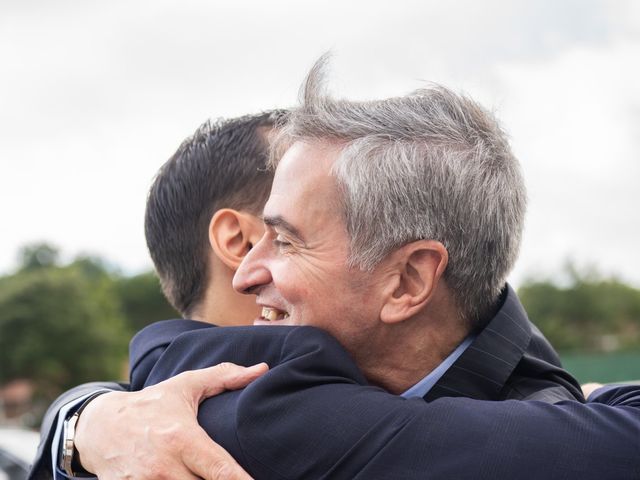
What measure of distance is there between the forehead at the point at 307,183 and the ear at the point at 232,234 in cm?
72

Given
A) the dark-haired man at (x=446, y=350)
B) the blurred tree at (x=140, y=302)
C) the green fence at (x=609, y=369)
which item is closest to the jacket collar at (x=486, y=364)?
the dark-haired man at (x=446, y=350)

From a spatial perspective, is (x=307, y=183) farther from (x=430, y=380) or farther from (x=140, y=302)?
(x=140, y=302)

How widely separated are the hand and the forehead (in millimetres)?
424

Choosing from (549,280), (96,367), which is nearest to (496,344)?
(96,367)

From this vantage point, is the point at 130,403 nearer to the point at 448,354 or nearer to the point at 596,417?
the point at 448,354

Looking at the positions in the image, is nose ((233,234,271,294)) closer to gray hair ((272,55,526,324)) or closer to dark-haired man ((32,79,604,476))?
dark-haired man ((32,79,604,476))

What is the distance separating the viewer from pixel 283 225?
2.34m

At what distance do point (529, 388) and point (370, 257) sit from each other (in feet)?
1.81

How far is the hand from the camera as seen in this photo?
2014 mm

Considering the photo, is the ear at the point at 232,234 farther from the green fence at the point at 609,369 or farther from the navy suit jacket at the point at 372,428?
the green fence at the point at 609,369

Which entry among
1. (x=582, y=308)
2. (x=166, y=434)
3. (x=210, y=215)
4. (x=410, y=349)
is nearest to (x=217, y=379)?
(x=166, y=434)

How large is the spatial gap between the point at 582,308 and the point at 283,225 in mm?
82446

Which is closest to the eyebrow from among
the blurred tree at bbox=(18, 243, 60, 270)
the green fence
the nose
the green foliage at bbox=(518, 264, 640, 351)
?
the nose

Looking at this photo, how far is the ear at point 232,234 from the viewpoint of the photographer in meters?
3.05
